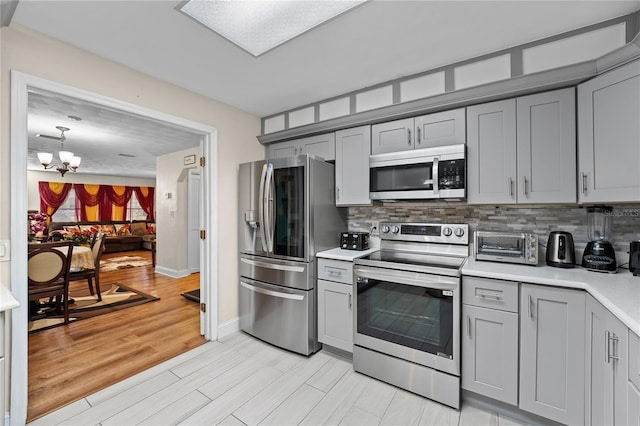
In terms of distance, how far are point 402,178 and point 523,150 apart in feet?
2.79

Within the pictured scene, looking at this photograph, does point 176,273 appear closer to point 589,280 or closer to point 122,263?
point 122,263

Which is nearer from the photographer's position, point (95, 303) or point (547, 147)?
point (547, 147)

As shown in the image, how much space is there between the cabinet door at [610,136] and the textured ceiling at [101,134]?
10.2ft

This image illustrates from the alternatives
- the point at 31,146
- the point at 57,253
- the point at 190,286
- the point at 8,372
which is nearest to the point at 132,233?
the point at 31,146

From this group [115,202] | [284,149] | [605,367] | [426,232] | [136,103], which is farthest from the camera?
[115,202]

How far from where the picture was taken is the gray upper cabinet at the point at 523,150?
1.85 metres

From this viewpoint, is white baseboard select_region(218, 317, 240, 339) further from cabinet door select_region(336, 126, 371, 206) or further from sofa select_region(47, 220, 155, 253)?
sofa select_region(47, 220, 155, 253)

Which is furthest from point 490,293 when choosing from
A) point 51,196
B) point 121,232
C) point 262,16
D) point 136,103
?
point 51,196

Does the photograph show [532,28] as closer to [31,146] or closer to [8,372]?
[8,372]

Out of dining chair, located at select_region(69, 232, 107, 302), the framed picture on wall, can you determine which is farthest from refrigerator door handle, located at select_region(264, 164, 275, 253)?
the framed picture on wall

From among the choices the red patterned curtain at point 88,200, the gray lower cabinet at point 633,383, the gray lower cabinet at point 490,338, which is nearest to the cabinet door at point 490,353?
the gray lower cabinet at point 490,338

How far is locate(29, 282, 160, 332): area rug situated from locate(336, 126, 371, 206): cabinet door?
11.1 feet

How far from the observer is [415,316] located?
6.73 feet

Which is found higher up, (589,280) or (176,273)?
(589,280)
